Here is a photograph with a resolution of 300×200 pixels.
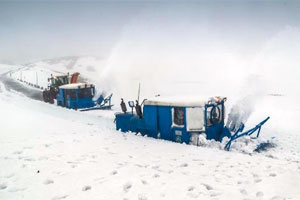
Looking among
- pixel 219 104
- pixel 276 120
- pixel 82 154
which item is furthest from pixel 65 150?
pixel 276 120

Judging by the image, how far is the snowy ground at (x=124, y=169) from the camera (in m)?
5.21

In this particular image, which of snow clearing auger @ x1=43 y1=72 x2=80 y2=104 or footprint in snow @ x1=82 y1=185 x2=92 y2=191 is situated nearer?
footprint in snow @ x1=82 y1=185 x2=92 y2=191

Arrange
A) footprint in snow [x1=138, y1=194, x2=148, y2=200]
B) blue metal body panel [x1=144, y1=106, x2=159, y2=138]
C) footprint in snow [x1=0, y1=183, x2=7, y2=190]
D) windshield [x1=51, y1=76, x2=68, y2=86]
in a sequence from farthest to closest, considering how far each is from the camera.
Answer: windshield [x1=51, y1=76, x2=68, y2=86], blue metal body panel [x1=144, y1=106, x2=159, y2=138], footprint in snow [x1=0, y1=183, x2=7, y2=190], footprint in snow [x1=138, y1=194, x2=148, y2=200]

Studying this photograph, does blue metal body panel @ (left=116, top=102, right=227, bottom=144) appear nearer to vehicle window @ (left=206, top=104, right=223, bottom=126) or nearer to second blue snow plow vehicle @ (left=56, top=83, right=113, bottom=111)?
vehicle window @ (left=206, top=104, right=223, bottom=126)

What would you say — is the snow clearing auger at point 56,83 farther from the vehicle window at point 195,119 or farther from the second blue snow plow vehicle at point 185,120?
the vehicle window at point 195,119

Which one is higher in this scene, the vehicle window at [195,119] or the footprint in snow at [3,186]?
the vehicle window at [195,119]

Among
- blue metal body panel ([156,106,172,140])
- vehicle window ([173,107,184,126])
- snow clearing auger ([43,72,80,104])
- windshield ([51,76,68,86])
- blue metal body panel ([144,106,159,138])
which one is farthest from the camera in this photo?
windshield ([51,76,68,86])

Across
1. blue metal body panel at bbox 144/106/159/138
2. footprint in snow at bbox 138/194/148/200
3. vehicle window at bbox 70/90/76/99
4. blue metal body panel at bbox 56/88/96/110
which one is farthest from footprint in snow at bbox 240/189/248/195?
vehicle window at bbox 70/90/76/99

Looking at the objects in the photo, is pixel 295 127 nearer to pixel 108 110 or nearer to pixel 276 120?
pixel 276 120

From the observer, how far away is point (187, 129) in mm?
9969

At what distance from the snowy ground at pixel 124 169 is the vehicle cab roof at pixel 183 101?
1.48 m

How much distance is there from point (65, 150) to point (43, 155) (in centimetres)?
71

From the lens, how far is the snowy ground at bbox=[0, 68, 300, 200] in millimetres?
5207

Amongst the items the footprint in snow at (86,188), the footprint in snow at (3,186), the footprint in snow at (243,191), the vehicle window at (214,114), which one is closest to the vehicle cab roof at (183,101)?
the vehicle window at (214,114)
